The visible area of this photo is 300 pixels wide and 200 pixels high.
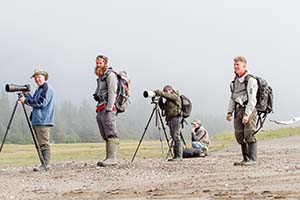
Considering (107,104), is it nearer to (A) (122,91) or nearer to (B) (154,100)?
(A) (122,91)

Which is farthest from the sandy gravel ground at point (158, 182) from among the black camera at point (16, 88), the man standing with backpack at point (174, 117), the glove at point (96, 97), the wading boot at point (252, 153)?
the black camera at point (16, 88)

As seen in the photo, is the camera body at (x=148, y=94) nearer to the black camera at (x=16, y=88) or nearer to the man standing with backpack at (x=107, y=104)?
the man standing with backpack at (x=107, y=104)

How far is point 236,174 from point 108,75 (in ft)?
11.4

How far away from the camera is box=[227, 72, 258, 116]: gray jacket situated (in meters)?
12.4

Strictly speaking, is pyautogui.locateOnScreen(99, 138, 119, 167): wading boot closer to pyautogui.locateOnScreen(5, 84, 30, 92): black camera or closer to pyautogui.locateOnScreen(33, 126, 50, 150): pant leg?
pyautogui.locateOnScreen(33, 126, 50, 150): pant leg

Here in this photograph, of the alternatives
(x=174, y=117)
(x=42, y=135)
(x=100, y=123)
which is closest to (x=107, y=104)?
(x=100, y=123)

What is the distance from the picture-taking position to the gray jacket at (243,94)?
12.4 m

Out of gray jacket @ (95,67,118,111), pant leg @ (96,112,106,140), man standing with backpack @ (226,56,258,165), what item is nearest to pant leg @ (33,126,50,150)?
pant leg @ (96,112,106,140)

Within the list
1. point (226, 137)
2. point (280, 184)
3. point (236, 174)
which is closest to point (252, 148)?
point (236, 174)

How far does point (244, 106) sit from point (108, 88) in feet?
9.04

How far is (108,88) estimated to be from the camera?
1304 centimetres

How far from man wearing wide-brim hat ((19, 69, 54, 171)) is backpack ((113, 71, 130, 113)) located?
4.45 feet

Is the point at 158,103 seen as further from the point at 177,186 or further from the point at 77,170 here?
the point at 177,186

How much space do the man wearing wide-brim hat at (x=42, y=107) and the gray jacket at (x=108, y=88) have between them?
101 cm
